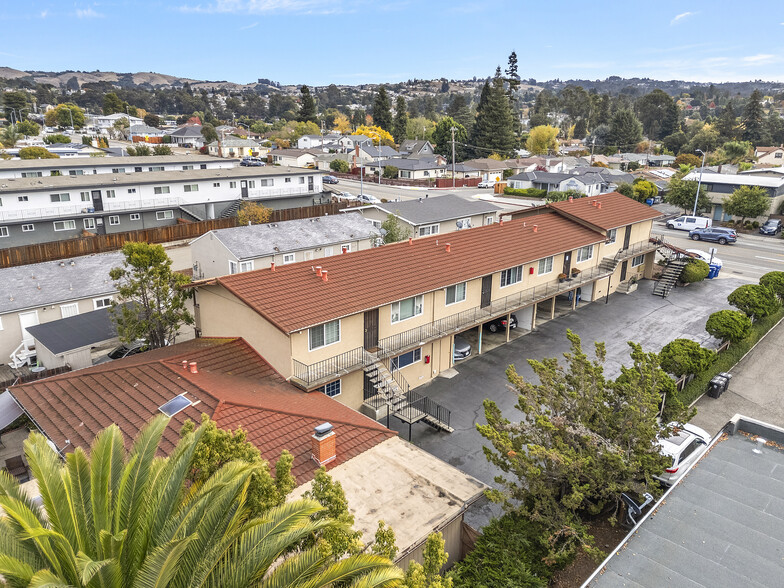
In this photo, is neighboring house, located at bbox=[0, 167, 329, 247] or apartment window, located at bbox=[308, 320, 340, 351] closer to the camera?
apartment window, located at bbox=[308, 320, 340, 351]

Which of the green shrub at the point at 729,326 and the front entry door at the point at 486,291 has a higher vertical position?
the front entry door at the point at 486,291

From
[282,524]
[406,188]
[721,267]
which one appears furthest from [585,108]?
[282,524]

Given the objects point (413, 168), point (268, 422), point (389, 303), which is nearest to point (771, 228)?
point (413, 168)

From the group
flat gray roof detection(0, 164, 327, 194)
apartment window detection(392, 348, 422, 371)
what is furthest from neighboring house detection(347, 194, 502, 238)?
apartment window detection(392, 348, 422, 371)

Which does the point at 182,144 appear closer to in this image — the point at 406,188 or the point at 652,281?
the point at 406,188

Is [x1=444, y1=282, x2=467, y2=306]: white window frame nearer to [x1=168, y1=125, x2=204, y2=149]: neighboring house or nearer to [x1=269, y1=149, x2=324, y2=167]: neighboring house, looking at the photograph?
[x1=269, y1=149, x2=324, y2=167]: neighboring house

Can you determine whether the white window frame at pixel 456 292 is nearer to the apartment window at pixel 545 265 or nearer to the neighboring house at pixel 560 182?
the apartment window at pixel 545 265

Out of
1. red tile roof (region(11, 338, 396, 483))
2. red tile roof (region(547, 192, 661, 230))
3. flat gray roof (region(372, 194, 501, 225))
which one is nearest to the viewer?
red tile roof (region(11, 338, 396, 483))

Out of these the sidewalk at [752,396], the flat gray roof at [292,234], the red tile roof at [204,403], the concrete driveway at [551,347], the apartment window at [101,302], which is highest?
the flat gray roof at [292,234]

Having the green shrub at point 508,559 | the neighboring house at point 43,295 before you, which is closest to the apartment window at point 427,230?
the neighboring house at point 43,295
